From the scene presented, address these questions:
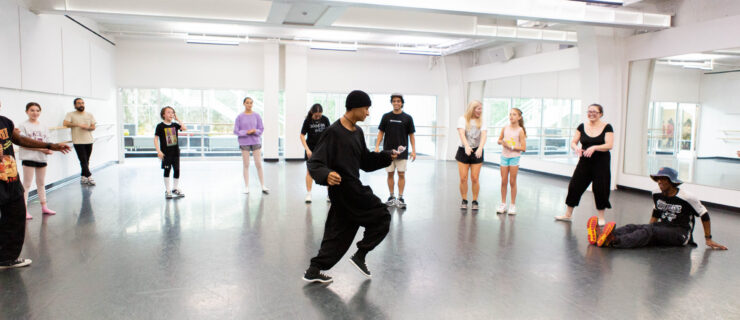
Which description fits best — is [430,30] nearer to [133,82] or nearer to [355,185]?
[355,185]

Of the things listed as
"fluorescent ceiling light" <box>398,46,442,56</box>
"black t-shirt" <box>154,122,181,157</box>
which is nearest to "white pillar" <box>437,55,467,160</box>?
"fluorescent ceiling light" <box>398,46,442,56</box>

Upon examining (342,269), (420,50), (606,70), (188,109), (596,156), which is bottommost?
(342,269)

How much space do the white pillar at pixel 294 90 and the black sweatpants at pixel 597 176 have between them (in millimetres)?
9215

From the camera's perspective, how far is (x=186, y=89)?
44.0 ft

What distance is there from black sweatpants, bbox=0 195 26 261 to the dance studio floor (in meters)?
Answer: 0.16

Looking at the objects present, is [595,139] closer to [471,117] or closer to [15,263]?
[471,117]

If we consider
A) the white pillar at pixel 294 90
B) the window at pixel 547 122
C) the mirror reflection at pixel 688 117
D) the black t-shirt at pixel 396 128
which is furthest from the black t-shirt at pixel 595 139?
the white pillar at pixel 294 90

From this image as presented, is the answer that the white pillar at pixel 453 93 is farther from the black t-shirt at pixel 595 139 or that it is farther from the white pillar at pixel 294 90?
the black t-shirt at pixel 595 139

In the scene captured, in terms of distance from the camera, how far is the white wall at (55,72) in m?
6.66

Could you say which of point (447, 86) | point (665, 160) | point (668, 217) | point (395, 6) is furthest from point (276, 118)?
point (668, 217)

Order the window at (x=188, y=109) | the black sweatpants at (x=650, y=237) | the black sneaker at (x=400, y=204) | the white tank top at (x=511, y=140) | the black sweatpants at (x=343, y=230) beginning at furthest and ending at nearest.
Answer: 1. the window at (x=188, y=109)
2. the black sneaker at (x=400, y=204)
3. the white tank top at (x=511, y=140)
4. the black sweatpants at (x=650, y=237)
5. the black sweatpants at (x=343, y=230)

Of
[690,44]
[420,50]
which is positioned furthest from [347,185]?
[420,50]

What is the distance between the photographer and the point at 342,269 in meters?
3.93

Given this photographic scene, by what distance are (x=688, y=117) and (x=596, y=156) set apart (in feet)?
13.2
